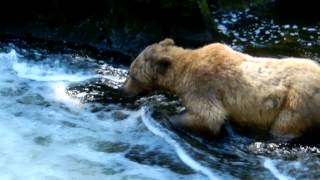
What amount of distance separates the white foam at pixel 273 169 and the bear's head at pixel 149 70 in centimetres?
210

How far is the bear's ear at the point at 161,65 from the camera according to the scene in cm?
943

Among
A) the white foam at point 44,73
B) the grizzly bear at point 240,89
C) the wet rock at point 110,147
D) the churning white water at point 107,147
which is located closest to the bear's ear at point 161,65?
the grizzly bear at point 240,89

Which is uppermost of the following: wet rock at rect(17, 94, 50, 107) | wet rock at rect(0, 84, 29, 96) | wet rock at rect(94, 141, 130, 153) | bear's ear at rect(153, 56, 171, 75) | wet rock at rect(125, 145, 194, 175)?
bear's ear at rect(153, 56, 171, 75)

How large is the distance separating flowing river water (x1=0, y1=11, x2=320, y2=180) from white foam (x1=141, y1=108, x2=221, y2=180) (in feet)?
0.04

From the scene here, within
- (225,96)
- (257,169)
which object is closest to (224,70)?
(225,96)

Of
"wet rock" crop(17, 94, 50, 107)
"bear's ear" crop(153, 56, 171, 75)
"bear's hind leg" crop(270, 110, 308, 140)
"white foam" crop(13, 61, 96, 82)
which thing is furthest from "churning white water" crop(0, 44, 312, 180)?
"bear's ear" crop(153, 56, 171, 75)

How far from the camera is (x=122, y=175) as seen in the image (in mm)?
7996

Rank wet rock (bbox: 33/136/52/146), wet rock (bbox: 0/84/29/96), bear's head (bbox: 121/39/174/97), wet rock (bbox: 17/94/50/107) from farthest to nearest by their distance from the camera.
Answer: wet rock (bbox: 0/84/29/96)
wet rock (bbox: 17/94/50/107)
bear's head (bbox: 121/39/174/97)
wet rock (bbox: 33/136/52/146)

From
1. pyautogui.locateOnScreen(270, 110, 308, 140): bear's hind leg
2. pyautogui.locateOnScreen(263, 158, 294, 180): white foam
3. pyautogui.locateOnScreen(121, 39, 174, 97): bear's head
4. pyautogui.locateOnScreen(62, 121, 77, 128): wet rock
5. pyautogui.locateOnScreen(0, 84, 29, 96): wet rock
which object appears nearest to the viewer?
pyautogui.locateOnScreen(263, 158, 294, 180): white foam

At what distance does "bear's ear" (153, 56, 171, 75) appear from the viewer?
9.43 metres

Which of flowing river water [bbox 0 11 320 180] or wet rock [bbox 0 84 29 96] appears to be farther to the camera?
wet rock [bbox 0 84 29 96]

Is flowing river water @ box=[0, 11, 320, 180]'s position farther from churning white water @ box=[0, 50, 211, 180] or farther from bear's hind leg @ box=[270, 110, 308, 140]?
bear's hind leg @ box=[270, 110, 308, 140]

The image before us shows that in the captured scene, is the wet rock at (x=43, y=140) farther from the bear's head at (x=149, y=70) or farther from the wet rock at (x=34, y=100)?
the bear's head at (x=149, y=70)

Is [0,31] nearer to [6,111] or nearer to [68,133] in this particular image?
[6,111]
